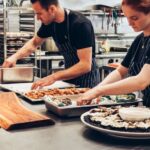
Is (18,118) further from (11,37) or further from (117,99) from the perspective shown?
(11,37)

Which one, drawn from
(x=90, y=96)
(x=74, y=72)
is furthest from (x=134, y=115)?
(x=74, y=72)

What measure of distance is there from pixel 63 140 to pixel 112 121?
25 cm

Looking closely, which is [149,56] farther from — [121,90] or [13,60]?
[13,60]

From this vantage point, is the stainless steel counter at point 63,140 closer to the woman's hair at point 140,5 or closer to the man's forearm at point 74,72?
the woman's hair at point 140,5

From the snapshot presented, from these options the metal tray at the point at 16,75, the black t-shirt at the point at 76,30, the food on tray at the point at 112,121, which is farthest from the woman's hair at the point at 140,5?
the metal tray at the point at 16,75

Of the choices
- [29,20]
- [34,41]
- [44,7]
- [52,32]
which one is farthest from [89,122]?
[29,20]

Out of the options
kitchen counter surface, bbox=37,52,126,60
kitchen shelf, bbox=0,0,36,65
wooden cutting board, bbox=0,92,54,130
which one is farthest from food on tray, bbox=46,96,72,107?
kitchen counter surface, bbox=37,52,126,60

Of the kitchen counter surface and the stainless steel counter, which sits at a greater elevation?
the stainless steel counter

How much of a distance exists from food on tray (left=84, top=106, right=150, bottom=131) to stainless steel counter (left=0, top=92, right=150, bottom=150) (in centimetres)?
6

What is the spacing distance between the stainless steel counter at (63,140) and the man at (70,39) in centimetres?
94

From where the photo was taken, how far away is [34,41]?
11.3 ft

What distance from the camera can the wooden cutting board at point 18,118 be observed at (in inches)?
68.1

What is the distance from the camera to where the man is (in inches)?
110

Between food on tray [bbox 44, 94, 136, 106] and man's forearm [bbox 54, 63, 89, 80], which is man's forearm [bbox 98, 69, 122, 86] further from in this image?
man's forearm [bbox 54, 63, 89, 80]
